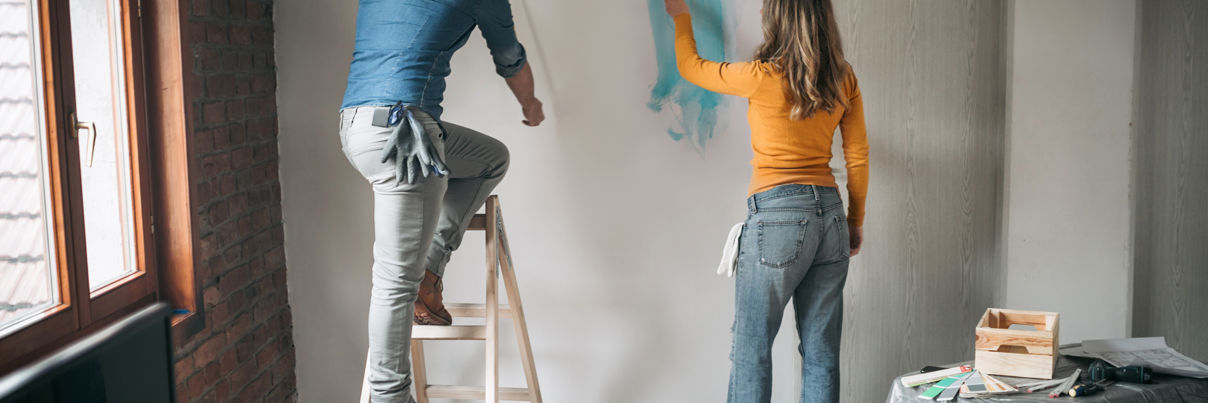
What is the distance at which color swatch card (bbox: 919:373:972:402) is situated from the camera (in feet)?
5.96

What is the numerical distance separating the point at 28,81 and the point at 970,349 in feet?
9.29

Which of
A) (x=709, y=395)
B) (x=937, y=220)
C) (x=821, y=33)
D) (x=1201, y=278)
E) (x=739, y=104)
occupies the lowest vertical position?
(x=709, y=395)

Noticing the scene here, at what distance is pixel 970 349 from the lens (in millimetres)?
2873

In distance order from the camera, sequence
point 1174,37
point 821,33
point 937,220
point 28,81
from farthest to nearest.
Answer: point 937,220 → point 1174,37 → point 821,33 → point 28,81

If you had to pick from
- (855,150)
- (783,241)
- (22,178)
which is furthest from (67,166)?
(855,150)

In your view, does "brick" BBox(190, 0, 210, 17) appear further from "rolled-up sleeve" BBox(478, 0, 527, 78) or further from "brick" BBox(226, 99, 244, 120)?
"rolled-up sleeve" BBox(478, 0, 527, 78)

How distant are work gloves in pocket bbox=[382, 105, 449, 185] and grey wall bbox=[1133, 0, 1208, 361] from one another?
2.23 meters

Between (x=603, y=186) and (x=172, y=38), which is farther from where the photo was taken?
(x=603, y=186)

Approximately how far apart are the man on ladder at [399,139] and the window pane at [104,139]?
0.64m

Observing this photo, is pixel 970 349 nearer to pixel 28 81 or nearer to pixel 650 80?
pixel 650 80

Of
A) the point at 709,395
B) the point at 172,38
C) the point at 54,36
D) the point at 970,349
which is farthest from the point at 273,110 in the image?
the point at 970,349

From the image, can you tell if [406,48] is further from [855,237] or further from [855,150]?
[855,237]

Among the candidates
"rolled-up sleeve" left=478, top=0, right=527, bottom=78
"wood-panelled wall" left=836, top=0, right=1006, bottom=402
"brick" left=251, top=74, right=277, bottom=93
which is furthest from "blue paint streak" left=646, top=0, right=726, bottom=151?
"brick" left=251, top=74, right=277, bottom=93

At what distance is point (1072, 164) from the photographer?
2.71 metres
